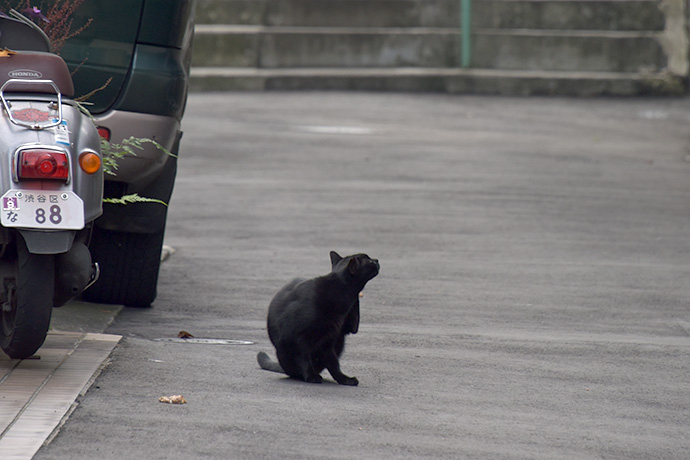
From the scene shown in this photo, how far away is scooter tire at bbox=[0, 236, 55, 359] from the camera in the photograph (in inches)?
204

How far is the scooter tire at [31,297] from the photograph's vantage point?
5180mm

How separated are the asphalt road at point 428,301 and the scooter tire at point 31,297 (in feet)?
1.17

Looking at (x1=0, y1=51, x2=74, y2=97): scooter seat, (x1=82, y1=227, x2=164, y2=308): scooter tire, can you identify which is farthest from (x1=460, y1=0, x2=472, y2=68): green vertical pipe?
(x1=0, y1=51, x2=74, y2=97): scooter seat

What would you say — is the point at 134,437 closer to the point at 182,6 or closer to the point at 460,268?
the point at 182,6

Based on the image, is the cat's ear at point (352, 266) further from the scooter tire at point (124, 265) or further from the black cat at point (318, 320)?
the scooter tire at point (124, 265)

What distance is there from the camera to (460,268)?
9.37 metres

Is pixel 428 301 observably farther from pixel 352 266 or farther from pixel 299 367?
pixel 299 367

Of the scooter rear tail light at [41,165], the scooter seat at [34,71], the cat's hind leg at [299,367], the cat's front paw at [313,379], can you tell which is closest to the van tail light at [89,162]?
the scooter rear tail light at [41,165]

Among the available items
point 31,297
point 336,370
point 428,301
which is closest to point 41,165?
point 31,297

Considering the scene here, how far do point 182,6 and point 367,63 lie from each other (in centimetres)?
1753

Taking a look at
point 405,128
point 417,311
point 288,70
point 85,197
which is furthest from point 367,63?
point 85,197

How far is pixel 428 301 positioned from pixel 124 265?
→ 206 cm

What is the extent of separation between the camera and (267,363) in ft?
19.6

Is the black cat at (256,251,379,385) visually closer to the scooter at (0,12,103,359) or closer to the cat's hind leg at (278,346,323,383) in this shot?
the cat's hind leg at (278,346,323,383)
